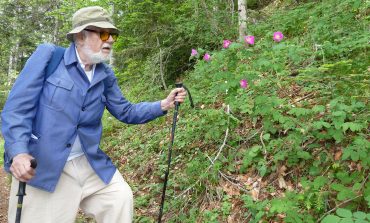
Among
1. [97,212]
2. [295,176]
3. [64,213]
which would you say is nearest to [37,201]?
[64,213]

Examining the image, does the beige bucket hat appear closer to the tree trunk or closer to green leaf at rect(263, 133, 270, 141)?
green leaf at rect(263, 133, 270, 141)

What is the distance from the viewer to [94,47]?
3.00 metres

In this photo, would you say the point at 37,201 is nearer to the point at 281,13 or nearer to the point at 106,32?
the point at 106,32

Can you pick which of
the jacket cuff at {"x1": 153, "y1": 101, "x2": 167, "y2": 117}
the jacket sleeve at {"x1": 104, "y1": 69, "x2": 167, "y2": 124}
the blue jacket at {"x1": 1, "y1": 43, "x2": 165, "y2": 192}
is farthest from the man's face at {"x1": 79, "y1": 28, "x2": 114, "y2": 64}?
the jacket cuff at {"x1": 153, "y1": 101, "x2": 167, "y2": 117}

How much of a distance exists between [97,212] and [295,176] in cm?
202

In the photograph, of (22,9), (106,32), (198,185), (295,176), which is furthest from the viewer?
(22,9)

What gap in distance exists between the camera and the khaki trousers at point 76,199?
2.82m

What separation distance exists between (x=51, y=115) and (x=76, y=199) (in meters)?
0.74

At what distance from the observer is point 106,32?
304 centimetres

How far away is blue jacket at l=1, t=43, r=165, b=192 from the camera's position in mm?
2633

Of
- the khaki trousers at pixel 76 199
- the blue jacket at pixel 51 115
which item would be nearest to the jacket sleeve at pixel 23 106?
the blue jacket at pixel 51 115

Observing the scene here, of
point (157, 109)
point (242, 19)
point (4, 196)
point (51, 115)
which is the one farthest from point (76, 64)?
point (4, 196)

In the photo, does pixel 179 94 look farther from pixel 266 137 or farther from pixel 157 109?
pixel 266 137

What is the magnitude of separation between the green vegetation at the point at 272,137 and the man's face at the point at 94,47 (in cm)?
113
